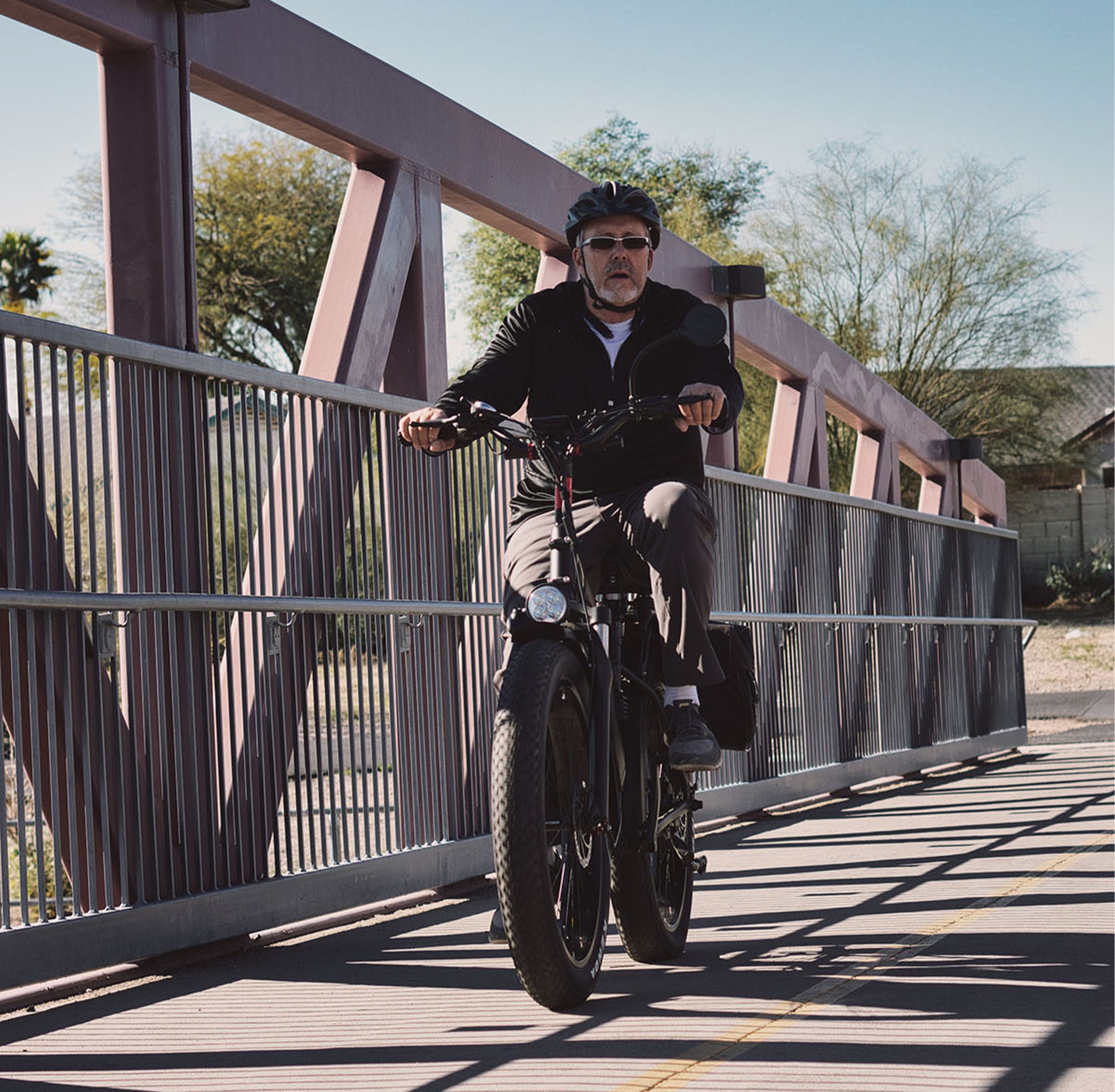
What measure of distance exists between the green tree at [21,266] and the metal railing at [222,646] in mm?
38780

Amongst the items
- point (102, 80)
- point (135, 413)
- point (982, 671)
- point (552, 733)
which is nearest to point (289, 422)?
point (135, 413)

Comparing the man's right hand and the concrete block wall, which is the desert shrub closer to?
the concrete block wall

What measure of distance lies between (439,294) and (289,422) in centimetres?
186

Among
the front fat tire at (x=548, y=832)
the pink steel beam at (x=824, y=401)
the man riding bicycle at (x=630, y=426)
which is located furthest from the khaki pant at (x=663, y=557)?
the pink steel beam at (x=824, y=401)

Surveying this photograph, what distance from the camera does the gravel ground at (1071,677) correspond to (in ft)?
72.0

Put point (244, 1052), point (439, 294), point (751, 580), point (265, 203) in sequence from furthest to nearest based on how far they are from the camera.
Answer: point (265, 203)
point (751, 580)
point (439, 294)
point (244, 1052)

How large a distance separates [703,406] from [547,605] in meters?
0.63

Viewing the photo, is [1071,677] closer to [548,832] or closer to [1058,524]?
[1058,524]

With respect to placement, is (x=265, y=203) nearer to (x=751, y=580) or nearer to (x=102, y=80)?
(x=751, y=580)

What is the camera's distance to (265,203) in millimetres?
45031

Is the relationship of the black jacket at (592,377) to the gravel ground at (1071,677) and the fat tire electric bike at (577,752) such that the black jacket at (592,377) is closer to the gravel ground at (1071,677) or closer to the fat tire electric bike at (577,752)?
the fat tire electric bike at (577,752)

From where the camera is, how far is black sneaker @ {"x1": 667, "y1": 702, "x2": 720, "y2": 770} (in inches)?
174

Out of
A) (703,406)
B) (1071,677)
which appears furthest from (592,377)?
(1071,677)

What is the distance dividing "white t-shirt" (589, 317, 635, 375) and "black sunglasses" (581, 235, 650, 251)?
0.66 feet
